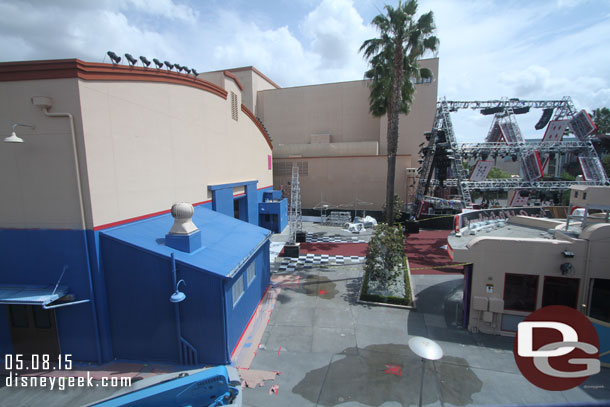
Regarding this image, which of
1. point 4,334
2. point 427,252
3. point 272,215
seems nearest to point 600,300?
point 427,252

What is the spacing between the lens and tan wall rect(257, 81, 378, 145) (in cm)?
3341

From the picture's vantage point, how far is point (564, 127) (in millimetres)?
23766

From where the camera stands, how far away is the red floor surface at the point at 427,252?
14039 millimetres

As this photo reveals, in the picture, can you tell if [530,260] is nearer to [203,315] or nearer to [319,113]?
[203,315]

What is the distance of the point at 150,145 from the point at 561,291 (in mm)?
13145

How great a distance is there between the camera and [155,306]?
23.4 feet

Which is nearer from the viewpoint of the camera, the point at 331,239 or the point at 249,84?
the point at 331,239

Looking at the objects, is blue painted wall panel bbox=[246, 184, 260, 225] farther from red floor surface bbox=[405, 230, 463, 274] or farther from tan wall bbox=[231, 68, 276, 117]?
tan wall bbox=[231, 68, 276, 117]

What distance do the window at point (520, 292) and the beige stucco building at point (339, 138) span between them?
64.0 ft

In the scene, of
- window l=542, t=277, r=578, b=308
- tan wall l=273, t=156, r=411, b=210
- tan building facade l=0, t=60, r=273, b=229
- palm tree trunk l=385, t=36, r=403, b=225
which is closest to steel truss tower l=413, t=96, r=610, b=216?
tan wall l=273, t=156, r=411, b=210

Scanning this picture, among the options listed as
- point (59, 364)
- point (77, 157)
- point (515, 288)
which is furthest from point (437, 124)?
point (59, 364)

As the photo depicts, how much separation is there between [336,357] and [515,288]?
573 centimetres

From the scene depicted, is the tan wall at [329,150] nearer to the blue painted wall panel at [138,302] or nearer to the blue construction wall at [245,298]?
the blue construction wall at [245,298]

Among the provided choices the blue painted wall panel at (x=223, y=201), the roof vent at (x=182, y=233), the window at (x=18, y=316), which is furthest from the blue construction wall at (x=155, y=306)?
the blue painted wall panel at (x=223, y=201)
